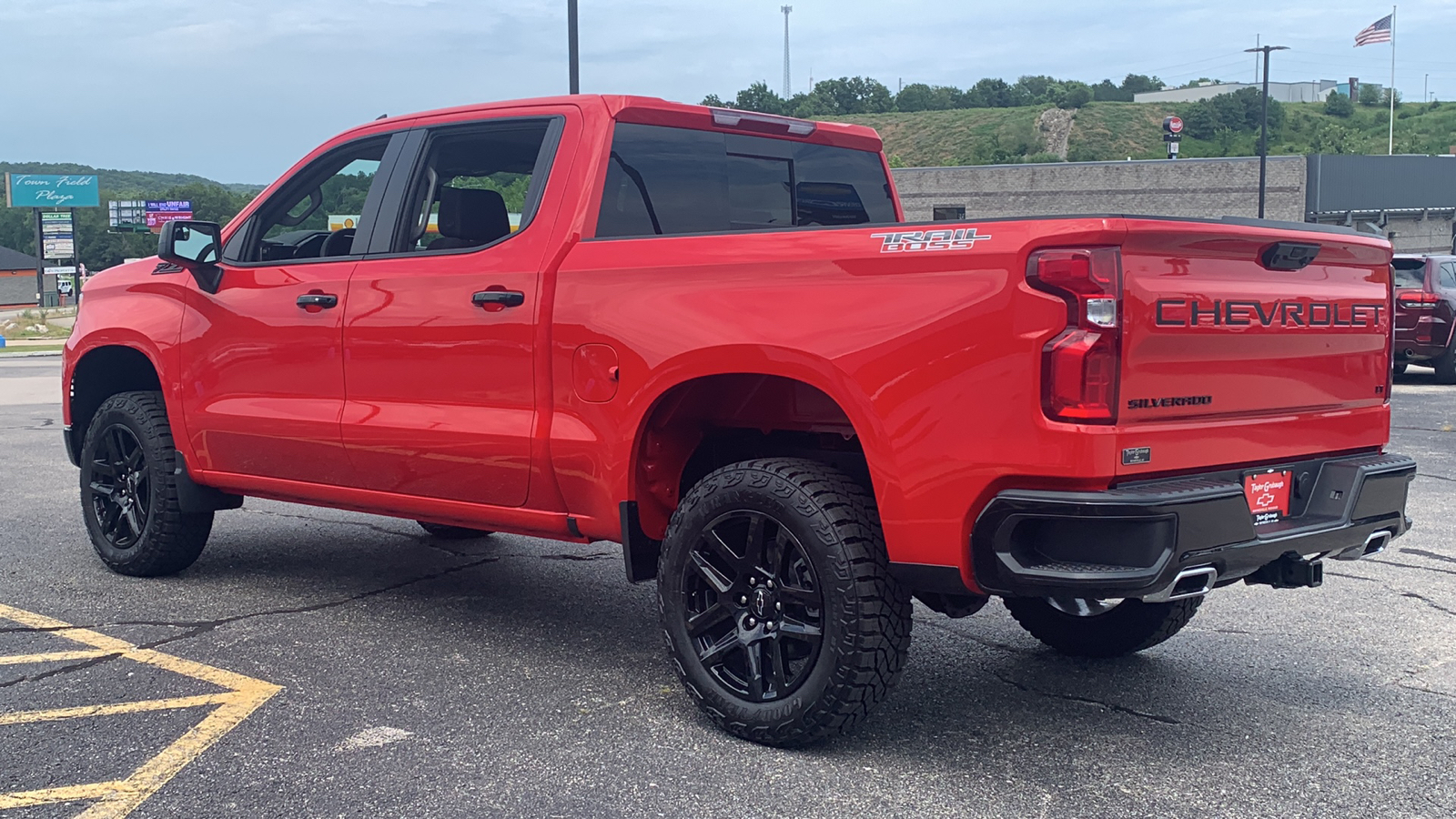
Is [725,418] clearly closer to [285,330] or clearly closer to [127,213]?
[285,330]

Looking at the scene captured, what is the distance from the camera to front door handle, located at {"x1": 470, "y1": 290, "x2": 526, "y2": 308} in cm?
452

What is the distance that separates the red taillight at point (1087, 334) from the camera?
129 inches

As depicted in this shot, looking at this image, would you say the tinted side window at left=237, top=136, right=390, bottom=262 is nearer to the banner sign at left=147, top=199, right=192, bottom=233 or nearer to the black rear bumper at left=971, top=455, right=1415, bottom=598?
the black rear bumper at left=971, top=455, right=1415, bottom=598

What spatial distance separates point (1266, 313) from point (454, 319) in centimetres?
266

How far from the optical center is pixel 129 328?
6027 millimetres

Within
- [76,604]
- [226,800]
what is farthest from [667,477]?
[76,604]

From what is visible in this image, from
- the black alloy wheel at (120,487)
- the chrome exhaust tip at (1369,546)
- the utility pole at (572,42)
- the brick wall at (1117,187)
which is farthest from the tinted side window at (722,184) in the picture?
the brick wall at (1117,187)

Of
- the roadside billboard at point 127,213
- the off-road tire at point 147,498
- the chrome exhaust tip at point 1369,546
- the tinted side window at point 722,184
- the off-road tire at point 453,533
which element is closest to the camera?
the chrome exhaust tip at point 1369,546

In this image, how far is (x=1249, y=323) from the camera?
11.9ft

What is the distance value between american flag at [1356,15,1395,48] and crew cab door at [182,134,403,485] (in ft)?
184

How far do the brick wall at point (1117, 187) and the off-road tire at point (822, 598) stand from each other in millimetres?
53463

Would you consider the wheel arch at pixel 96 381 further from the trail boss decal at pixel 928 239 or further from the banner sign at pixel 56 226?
the banner sign at pixel 56 226

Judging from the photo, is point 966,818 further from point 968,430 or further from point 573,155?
point 573,155

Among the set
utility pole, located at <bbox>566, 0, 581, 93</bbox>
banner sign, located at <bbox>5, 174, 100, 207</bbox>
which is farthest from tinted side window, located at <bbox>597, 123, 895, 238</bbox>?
banner sign, located at <bbox>5, 174, 100, 207</bbox>
